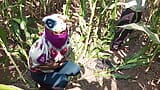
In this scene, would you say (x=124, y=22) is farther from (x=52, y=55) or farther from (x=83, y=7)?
(x=52, y=55)

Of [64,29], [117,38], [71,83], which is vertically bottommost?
[71,83]

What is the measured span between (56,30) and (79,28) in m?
0.62

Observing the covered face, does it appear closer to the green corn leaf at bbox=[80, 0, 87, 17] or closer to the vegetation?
the vegetation

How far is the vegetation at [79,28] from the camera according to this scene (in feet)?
4.61

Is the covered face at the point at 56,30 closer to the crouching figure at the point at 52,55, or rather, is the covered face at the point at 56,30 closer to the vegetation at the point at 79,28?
the crouching figure at the point at 52,55

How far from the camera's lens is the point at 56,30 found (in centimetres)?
102

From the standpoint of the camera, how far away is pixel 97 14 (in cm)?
165

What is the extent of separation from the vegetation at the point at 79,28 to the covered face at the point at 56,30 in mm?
352

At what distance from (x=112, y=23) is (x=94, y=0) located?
0.17m

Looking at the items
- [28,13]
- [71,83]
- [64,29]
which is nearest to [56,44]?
[64,29]

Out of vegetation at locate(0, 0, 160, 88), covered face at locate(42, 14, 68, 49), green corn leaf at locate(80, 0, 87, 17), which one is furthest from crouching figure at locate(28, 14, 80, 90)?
green corn leaf at locate(80, 0, 87, 17)

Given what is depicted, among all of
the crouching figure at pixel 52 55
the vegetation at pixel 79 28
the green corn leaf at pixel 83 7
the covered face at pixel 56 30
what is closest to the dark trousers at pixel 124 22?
the vegetation at pixel 79 28

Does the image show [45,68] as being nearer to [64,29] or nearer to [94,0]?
[64,29]

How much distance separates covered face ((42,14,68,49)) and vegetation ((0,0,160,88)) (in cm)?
35
